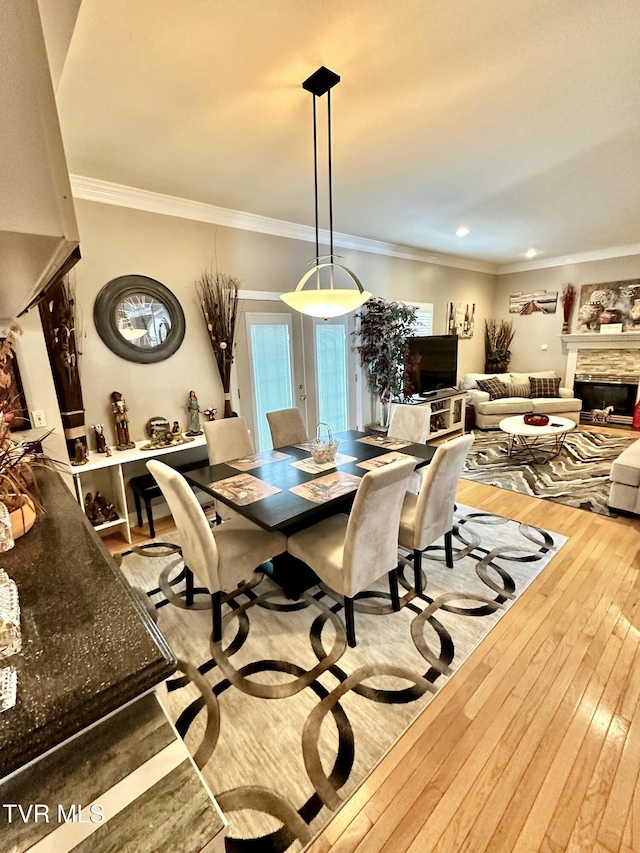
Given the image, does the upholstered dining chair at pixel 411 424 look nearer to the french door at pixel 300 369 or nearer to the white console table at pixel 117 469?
the french door at pixel 300 369

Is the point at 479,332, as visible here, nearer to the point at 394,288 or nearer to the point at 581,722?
the point at 394,288

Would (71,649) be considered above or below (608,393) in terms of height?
above

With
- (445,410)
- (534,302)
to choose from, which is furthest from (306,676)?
A: (534,302)

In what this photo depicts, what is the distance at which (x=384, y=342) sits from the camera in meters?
4.82

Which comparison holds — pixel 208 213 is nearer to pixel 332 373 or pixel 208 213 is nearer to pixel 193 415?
pixel 193 415

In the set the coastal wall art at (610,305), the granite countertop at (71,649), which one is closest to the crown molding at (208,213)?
the granite countertop at (71,649)

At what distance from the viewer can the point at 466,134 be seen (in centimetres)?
232

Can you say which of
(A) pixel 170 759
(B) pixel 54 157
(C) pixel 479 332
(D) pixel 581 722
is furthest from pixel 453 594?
(C) pixel 479 332

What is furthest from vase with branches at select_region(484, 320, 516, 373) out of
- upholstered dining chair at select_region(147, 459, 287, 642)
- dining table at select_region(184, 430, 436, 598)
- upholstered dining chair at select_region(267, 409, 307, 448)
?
upholstered dining chair at select_region(147, 459, 287, 642)

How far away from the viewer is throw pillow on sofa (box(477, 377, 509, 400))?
257 inches

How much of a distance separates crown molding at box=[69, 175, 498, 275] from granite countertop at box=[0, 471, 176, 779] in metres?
2.07

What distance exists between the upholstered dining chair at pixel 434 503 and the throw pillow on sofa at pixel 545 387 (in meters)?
5.17

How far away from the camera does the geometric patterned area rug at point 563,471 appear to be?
364cm

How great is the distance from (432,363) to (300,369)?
8.15 feet
